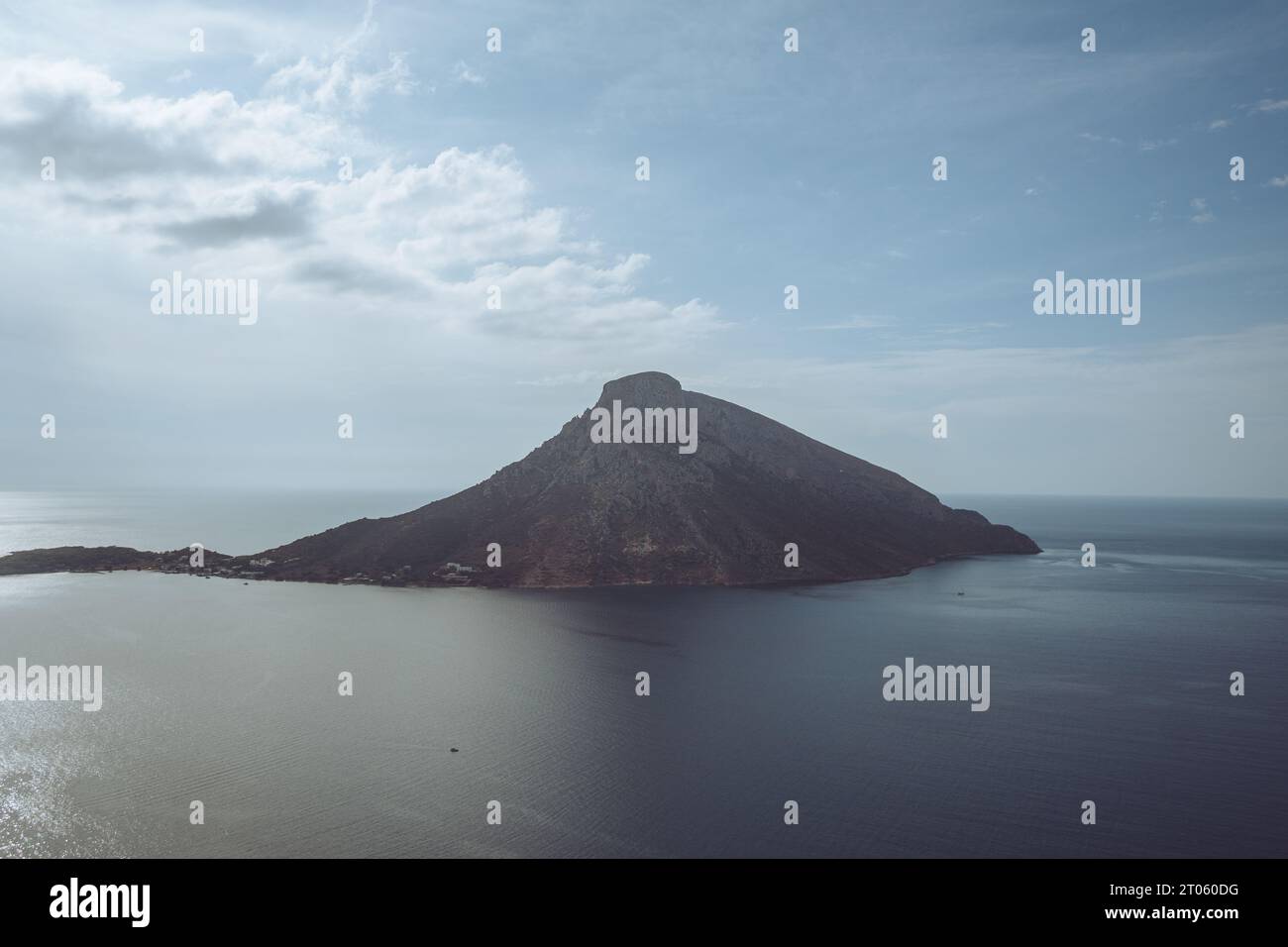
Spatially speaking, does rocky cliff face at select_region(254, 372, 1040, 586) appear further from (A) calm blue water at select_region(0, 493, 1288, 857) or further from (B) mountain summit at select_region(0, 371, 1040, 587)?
(A) calm blue water at select_region(0, 493, 1288, 857)

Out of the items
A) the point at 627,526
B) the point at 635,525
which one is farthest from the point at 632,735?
the point at 635,525

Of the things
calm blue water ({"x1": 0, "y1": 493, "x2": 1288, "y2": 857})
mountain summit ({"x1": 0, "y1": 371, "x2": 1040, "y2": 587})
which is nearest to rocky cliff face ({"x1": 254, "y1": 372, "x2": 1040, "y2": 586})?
mountain summit ({"x1": 0, "y1": 371, "x2": 1040, "y2": 587})

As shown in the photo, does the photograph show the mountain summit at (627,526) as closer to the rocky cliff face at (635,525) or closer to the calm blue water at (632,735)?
the rocky cliff face at (635,525)

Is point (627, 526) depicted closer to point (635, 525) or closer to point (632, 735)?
point (635, 525)
